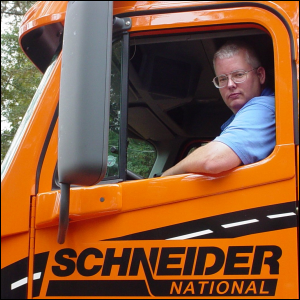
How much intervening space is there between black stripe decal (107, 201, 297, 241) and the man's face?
2.15 feet

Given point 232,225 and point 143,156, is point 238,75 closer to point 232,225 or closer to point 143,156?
point 232,225

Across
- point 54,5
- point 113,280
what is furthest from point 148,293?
point 54,5

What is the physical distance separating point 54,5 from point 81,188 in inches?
31.7

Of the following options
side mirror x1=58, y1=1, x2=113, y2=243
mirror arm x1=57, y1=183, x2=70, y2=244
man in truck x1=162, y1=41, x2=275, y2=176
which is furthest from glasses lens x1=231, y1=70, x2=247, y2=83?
mirror arm x1=57, y1=183, x2=70, y2=244

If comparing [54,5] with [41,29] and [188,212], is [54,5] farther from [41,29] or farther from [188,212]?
[188,212]

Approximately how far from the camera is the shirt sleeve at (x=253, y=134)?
1.54 meters

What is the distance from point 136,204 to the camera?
147cm

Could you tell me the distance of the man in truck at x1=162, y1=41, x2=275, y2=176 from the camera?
1.52 m

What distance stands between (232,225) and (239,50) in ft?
2.97

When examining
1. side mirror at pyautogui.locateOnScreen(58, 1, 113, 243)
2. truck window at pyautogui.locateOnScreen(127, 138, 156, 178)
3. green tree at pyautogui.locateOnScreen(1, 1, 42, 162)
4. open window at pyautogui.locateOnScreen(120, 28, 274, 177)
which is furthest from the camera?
green tree at pyautogui.locateOnScreen(1, 1, 42, 162)

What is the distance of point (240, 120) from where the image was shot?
163 centimetres

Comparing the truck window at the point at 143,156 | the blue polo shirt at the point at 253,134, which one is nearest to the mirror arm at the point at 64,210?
the blue polo shirt at the point at 253,134

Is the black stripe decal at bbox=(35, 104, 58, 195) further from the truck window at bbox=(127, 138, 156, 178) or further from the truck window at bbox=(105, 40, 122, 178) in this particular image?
the truck window at bbox=(127, 138, 156, 178)

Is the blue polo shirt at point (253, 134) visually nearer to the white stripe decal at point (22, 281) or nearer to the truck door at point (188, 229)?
the truck door at point (188, 229)
